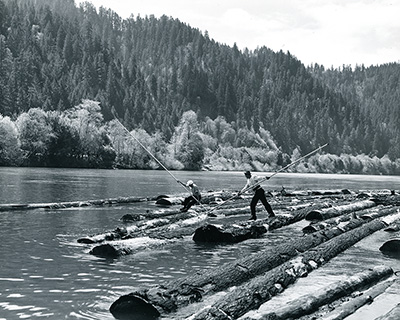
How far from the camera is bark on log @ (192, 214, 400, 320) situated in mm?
9962

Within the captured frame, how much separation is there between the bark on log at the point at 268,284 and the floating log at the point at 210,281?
0.52 metres

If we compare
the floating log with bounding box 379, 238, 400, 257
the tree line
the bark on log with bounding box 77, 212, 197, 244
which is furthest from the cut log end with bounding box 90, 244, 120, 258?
the tree line

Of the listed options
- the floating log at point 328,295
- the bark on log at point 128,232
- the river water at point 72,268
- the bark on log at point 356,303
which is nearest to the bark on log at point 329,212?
the river water at point 72,268

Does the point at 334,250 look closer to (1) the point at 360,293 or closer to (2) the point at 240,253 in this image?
(2) the point at 240,253

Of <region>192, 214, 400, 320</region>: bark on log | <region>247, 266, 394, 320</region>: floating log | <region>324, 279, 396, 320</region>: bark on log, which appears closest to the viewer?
<region>192, 214, 400, 320</region>: bark on log

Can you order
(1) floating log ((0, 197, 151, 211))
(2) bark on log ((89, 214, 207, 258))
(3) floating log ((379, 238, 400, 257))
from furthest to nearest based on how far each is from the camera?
(1) floating log ((0, 197, 151, 211)) < (3) floating log ((379, 238, 400, 257)) < (2) bark on log ((89, 214, 207, 258))

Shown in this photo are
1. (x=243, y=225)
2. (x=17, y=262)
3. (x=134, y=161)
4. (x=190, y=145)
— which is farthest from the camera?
(x=190, y=145)

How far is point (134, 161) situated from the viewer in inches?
5610

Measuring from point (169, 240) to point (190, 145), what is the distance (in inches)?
5577

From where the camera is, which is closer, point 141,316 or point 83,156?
point 141,316

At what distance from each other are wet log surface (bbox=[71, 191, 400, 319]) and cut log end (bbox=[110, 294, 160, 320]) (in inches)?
0.7

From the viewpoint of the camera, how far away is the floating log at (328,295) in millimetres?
10102

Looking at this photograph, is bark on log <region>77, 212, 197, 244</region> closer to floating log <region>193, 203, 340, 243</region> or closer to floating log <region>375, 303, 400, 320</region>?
floating log <region>193, 203, 340, 243</region>

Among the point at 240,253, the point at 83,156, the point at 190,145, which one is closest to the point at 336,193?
the point at 240,253
